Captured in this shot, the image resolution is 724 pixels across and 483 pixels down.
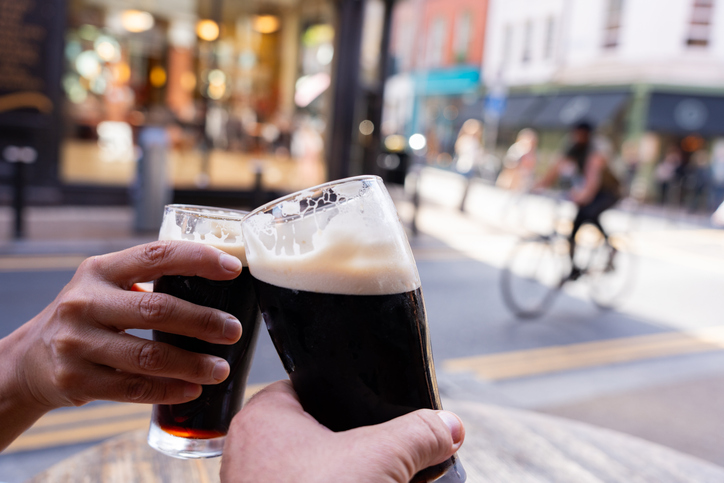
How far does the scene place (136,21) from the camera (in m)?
10.1

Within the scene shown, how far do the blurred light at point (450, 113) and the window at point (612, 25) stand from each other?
9.68 metres

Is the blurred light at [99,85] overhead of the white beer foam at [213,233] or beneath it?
overhead

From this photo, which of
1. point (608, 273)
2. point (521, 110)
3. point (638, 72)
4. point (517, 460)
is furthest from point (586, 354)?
point (521, 110)

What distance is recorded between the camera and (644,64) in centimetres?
2041

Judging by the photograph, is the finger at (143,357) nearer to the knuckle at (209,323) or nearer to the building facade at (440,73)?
the knuckle at (209,323)

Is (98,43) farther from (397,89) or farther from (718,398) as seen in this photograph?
(397,89)

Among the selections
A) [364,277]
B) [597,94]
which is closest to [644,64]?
[597,94]

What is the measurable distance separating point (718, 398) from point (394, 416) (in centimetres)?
454

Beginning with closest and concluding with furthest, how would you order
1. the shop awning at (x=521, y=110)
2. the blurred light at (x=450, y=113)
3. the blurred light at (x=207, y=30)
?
the blurred light at (x=207, y=30)
the shop awning at (x=521, y=110)
the blurred light at (x=450, y=113)

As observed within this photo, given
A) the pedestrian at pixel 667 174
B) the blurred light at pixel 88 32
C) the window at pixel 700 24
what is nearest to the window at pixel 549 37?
the window at pixel 700 24

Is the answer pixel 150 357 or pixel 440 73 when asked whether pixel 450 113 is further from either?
pixel 150 357

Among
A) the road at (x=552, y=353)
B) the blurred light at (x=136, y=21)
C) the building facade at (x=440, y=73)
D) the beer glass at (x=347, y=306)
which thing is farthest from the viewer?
the building facade at (x=440, y=73)

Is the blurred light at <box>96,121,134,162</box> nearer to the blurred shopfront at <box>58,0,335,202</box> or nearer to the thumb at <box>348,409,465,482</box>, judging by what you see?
the blurred shopfront at <box>58,0,335,202</box>

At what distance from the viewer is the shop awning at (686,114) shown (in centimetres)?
2003
